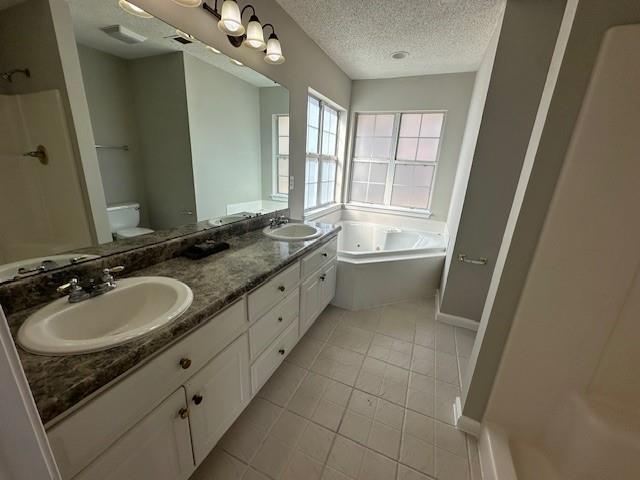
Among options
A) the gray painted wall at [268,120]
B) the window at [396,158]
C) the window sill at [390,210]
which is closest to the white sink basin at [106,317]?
the gray painted wall at [268,120]

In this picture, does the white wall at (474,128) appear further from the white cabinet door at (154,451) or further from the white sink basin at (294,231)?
the white cabinet door at (154,451)

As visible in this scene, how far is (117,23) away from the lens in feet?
3.54

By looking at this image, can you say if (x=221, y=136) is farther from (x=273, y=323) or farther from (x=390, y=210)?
(x=390, y=210)

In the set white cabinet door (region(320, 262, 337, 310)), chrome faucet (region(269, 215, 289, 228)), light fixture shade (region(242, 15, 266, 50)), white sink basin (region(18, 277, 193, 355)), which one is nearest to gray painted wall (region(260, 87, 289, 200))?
chrome faucet (region(269, 215, 289, 228))

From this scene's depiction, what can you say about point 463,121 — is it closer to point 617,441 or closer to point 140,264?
point 617,441

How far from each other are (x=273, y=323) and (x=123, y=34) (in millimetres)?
1483

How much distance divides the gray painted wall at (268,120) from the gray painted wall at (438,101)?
1.81 m

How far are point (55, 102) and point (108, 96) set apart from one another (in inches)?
7.4

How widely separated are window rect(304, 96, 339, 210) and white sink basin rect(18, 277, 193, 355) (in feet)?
6.73

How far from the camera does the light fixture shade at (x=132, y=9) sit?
1072 mm

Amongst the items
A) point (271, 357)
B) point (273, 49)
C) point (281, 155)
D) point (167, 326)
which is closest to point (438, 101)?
point (281, 155)

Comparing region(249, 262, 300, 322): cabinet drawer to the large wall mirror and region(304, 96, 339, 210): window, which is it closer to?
the large wall mirror

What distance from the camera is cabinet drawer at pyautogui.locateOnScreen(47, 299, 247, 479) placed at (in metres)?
0.62

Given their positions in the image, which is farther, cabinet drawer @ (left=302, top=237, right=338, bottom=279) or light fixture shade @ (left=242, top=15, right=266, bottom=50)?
cabinet drawer @ (left=302, top=237, right=338, bottom=279)
